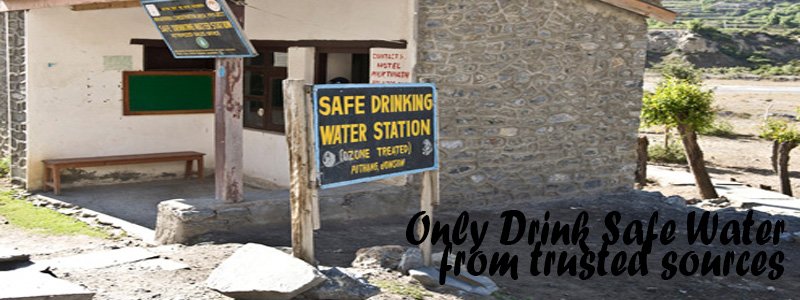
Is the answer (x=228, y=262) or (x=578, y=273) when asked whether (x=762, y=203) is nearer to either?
(x=578, y=273)

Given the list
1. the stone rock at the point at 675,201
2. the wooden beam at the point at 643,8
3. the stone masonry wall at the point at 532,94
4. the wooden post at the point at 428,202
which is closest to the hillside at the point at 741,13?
the stone rock at the point at 675,201

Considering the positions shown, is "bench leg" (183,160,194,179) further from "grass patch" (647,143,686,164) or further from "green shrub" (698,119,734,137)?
"green shrub" (698,119,734,137)

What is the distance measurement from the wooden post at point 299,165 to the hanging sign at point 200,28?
167 centimetres

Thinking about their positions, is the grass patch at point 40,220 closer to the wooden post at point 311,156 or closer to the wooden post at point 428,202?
the wooden post at point 311,156

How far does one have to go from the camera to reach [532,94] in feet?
34.6

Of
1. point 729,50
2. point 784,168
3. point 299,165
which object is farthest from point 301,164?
point 729,50

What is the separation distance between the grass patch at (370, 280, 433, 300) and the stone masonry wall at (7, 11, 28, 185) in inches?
257

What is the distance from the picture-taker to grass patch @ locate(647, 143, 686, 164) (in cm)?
2181

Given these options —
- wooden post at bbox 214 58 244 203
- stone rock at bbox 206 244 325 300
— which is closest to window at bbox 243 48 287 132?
wooden post at bbox 214 58 244 203

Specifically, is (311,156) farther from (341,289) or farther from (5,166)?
(5,166)

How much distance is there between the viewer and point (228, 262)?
6289 mm

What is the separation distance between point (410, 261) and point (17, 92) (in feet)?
22.1

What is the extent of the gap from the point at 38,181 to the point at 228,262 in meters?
5.93

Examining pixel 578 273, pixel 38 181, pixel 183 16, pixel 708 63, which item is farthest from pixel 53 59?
Answer: pixel 708 63
